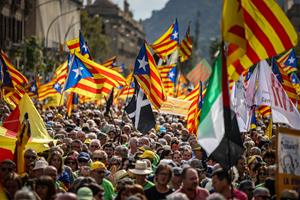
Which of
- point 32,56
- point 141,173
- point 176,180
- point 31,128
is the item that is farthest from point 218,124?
point 32,56

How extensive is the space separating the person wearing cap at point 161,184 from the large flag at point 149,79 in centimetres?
857

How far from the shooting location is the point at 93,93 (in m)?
24.0

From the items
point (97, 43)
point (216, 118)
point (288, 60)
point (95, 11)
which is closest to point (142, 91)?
point (216, 118)

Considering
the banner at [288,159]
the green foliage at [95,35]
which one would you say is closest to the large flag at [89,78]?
the banner at [288,159]

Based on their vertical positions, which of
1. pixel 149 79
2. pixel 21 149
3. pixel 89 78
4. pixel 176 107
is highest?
pixel 89 78

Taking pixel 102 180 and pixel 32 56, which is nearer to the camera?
pixel 102 180

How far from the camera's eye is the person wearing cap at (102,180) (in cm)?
1324

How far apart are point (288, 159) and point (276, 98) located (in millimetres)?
5114

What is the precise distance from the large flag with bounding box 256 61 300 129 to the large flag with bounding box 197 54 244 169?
4501 mm

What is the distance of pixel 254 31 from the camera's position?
42.9 ft

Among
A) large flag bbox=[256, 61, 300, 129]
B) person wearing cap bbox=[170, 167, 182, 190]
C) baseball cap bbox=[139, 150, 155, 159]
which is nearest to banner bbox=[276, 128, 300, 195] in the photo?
person wearing cap bbox=[170, 167, 182, 190]

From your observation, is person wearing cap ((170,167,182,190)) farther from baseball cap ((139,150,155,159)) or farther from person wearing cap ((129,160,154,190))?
baseball cap ((139,150,155,159))

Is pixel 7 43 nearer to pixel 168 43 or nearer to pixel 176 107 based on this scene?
pixel 168 43

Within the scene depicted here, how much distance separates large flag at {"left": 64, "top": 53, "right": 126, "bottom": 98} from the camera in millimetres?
23391
